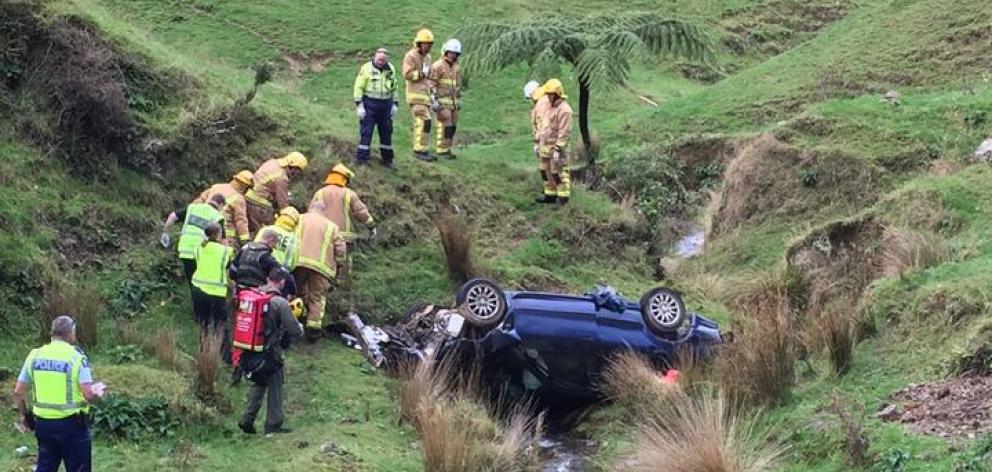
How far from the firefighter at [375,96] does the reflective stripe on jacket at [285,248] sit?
14.3ft

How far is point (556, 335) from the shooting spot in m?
13.7

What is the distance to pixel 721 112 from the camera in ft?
87.5

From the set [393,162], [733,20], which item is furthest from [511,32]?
[733,20]

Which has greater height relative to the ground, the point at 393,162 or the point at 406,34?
the point at 406,34

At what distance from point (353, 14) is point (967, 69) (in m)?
17.8

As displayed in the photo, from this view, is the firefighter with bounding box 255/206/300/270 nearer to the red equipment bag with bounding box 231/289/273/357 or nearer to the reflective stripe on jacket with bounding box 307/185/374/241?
the reflective stripe on jacket with bounding box 307/185/374/241

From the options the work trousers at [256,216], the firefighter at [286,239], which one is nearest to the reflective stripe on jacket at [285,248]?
the firefighter at [286,239]

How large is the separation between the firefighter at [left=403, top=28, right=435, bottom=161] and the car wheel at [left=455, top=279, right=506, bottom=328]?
6592 millimetres

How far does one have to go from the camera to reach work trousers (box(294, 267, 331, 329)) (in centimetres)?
1489

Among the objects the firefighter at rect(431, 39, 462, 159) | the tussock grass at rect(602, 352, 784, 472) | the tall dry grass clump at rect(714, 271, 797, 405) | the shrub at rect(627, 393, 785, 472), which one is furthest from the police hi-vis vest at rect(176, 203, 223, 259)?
the firefighter at rect(431, 39, 462, 159)

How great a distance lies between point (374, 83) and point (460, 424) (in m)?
8.25

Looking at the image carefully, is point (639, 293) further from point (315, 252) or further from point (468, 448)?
point (468, 448)

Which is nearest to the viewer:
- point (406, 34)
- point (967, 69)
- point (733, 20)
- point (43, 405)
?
point (43, 405)

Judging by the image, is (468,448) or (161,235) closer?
(468,448)
